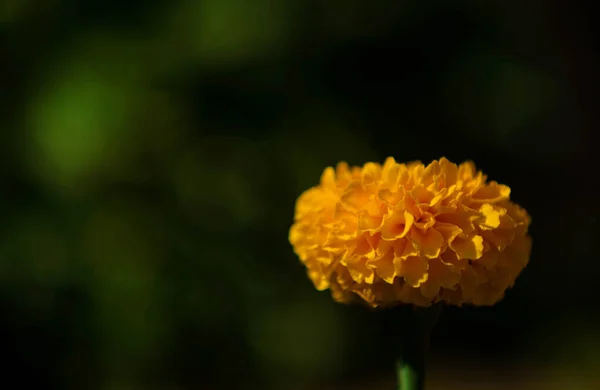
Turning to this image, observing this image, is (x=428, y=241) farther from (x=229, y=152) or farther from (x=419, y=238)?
(x=229, y=152)

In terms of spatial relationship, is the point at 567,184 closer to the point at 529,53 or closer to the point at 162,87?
the point at 529,53

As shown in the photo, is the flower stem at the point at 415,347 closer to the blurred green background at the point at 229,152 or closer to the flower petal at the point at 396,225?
the flower petal at the point at 396,225

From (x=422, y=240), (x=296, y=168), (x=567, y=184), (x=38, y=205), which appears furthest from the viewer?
(x=567, y=184)

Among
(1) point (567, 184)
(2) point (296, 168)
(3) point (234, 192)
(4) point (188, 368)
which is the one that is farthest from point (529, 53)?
(4) point (188, 368)

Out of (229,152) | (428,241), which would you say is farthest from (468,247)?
(229,152)

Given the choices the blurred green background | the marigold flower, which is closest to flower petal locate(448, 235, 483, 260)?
the marigold flower

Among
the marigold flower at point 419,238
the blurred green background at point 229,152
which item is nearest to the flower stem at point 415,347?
the marigold flower at point 419,238
